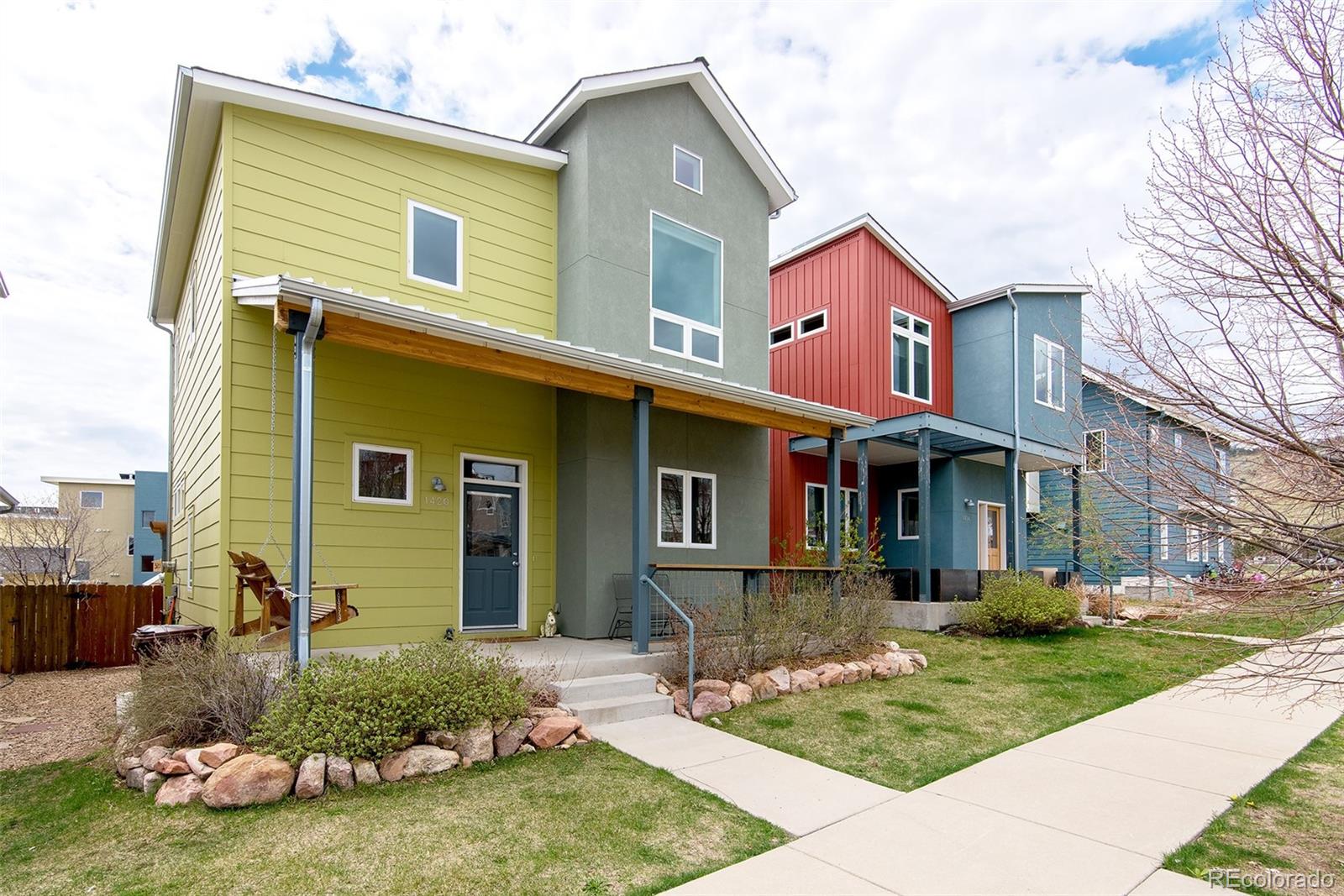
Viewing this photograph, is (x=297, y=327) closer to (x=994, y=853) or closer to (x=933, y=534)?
(x=994, y=853)

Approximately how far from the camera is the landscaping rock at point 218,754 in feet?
14.9

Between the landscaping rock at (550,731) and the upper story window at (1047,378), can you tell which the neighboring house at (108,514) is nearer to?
the landscaping rock at (550,731)

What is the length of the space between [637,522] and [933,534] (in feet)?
30.1

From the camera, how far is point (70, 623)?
34.6 ft

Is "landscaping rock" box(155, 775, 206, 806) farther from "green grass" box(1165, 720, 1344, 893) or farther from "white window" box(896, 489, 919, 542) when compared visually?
"white window" box(896, 489, 919, 542)

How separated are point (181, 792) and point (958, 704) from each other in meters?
6.49

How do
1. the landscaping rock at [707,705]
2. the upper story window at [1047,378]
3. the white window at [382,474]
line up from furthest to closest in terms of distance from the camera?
the upper story window at [1047,378] < the white window at [382,474] < the landscaping rock at [707,705]

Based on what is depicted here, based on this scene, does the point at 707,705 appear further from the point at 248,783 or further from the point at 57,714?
the point at 57,714

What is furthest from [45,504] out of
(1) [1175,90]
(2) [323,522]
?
(1) [1175,90]

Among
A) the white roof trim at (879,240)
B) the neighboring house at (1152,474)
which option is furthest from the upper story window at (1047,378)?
the neighboring house at (1152,474)

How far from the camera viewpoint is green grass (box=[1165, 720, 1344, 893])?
147 inches

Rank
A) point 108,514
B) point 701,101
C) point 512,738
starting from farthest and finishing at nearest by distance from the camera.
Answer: point 108,514 → point 701,101 → point 512,738

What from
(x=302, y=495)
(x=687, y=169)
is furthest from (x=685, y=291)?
(x=302, y=495)

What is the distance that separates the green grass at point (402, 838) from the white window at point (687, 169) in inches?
322
